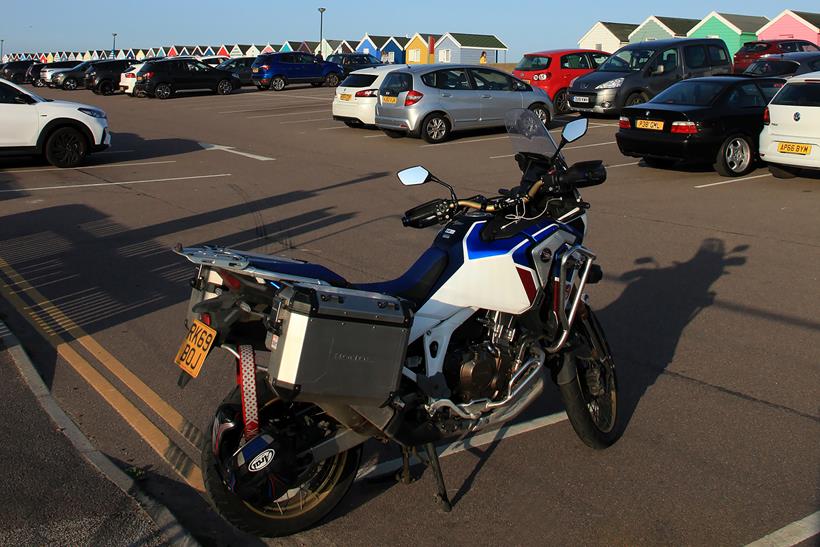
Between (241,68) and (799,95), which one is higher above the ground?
(799,95)

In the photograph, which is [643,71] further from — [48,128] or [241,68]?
[241,68]

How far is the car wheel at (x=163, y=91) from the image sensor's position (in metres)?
35.5

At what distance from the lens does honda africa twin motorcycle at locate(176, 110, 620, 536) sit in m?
3.16

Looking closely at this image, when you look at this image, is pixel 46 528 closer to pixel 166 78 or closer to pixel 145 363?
pixel 145 363

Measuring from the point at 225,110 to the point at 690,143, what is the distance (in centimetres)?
1974

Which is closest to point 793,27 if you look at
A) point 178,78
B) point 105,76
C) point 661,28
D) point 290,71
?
point 661,28

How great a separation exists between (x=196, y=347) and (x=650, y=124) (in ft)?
38.3

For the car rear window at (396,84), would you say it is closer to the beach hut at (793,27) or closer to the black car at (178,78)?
the black car at (178,78)

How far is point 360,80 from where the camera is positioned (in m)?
20.7

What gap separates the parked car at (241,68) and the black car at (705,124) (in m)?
29.1

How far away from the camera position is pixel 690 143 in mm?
12930

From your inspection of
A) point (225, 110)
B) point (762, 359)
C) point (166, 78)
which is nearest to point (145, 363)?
point (762, 359)

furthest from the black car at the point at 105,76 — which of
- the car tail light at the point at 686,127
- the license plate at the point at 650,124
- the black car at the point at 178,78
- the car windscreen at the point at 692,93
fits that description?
the car tail light at the point at 686,127

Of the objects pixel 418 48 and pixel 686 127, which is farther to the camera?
pixel 418 48
